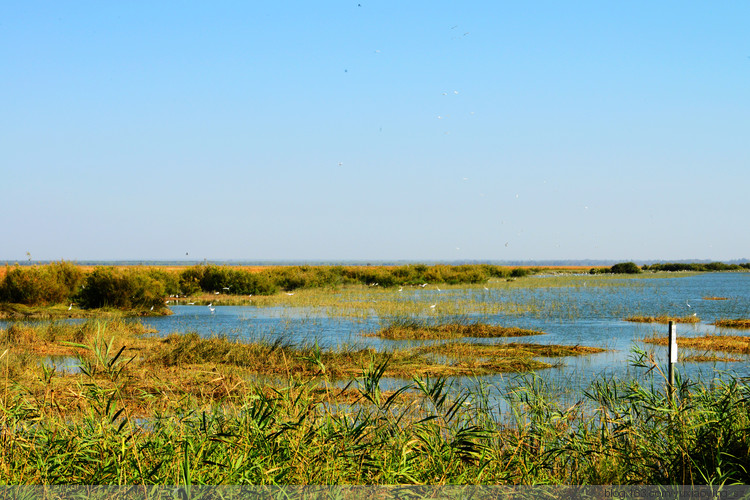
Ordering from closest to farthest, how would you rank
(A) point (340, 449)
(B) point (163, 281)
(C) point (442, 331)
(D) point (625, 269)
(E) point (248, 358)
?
(A) point (340, 449), (E) point (248, 358), (C) point (442, 331), (B) point (163, 281), (D) point (625, 269)

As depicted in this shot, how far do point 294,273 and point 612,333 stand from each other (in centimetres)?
2780

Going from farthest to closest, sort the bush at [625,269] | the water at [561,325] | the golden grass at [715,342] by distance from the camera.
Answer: the bush at [625,269] < the golden grass at [715,342] < the water at [561,325]

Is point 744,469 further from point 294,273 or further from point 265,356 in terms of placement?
point 294,273

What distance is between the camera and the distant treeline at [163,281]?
27797 millimetres

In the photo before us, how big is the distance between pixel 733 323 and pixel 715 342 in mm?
6425

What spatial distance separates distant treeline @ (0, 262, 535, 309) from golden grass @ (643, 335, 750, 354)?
20.8m

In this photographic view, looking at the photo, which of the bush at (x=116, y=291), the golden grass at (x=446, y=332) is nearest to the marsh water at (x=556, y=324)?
the golden grass at (x=446, y=332)

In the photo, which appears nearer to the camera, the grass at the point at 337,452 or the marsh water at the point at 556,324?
the grass at the point at 337,452

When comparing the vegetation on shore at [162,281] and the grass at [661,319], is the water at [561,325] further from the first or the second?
the vegetation on shore at [162,281]

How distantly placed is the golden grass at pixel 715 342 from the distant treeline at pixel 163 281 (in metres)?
20.8

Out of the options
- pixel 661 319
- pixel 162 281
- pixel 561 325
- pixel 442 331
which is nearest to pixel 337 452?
pixel 442 331

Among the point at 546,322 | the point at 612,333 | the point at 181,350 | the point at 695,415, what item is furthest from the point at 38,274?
the point at 695,415

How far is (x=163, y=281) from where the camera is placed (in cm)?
3200

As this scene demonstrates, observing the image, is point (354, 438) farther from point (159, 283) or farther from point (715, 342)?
point (159, 283)
